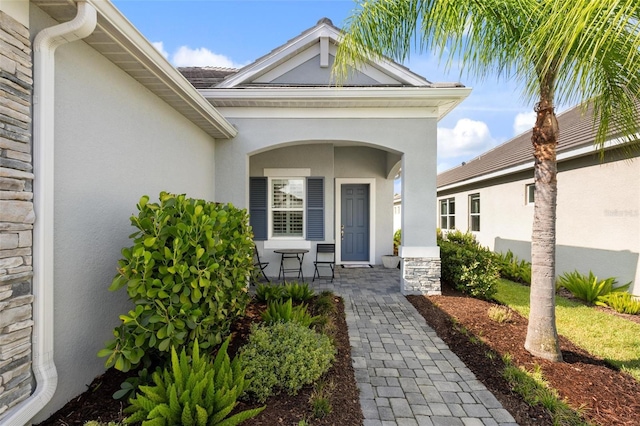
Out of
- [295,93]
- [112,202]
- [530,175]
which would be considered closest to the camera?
[112,202]

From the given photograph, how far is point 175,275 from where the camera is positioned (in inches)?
106

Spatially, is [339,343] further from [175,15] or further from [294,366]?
Result: [175,15]

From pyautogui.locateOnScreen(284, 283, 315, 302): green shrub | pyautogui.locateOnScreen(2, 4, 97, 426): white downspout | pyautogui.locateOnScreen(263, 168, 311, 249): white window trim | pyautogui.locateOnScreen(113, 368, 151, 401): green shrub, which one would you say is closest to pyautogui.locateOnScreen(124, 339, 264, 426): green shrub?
pyautogui.locateOnScreen(113, 368, 151, 401): green shrub

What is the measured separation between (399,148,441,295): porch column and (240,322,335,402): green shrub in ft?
11.1

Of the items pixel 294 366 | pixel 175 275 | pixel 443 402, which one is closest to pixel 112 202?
pixel 175 275

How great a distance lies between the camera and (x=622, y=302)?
5586 mm

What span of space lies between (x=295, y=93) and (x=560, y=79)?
13.5 ft

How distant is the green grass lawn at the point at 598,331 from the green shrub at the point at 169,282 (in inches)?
183

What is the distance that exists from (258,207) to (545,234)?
20.2ft

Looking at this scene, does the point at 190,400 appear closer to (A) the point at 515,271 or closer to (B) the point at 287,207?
(B) the point at 287,207

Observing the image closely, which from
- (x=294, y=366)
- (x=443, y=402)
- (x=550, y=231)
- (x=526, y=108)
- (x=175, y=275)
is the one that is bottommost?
(x=443, y=402)

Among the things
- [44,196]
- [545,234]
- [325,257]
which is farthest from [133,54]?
[325,257]

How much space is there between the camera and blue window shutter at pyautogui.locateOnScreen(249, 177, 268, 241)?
25.7 feet

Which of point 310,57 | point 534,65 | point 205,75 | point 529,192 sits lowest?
point 529,192
